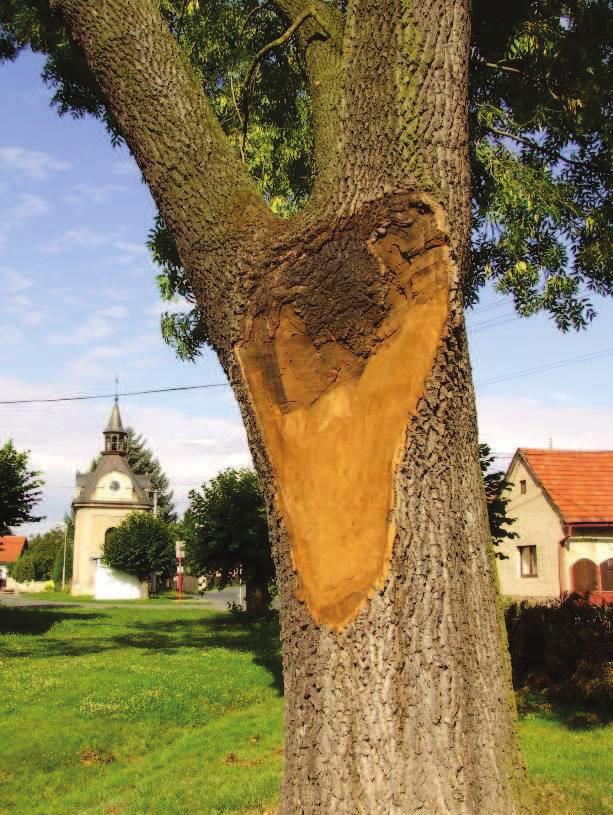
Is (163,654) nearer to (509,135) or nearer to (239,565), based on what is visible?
(239,565)

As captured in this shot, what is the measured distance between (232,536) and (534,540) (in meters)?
10.6

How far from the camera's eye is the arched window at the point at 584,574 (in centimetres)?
2405

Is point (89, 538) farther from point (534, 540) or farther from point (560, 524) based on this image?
point (560, 524)

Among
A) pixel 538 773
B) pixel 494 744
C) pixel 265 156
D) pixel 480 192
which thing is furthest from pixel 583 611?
pixel 494 744

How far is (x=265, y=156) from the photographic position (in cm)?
856

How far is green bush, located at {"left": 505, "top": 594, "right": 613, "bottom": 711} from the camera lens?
8.85 metres

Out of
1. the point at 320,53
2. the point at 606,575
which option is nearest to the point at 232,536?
the point at 606,575

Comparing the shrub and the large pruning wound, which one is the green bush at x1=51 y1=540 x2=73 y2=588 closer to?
the shrub

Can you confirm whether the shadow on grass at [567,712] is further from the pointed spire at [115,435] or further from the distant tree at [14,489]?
the pointed spire at [115,435]

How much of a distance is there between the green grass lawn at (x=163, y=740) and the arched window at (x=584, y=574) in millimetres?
13255

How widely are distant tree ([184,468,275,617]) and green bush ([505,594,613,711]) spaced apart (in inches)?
453

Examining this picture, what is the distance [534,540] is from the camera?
26141 mm

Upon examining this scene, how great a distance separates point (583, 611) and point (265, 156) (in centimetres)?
731

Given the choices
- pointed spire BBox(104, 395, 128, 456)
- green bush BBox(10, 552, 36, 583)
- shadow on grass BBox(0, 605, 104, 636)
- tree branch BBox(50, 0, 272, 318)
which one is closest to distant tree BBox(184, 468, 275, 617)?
shadow on grass BBox(0, 605, 104, 636)
